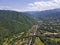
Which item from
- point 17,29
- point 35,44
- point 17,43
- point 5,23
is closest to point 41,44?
point 35,44

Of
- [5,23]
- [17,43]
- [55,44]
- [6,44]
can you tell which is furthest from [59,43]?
[5,23]

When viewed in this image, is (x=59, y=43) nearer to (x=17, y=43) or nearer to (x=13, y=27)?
(x=17, y=43)

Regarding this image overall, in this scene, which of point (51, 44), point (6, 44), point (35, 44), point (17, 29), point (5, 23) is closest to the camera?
point (51, 44)

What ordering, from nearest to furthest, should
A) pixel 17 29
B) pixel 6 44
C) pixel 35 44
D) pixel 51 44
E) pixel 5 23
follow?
1. pixel 51 44
2. pixel 35 44
3. pixel 6 44
4. pixel 17 29
5. pixel 5 23

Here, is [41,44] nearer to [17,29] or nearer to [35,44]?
[35,44]

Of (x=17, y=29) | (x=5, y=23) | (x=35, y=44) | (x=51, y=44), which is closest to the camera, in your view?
(x=51, y=44)

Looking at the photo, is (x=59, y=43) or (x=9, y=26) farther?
(x=9, y=26)

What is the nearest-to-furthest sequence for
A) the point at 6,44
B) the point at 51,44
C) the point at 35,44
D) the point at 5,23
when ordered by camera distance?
the point at 51,44, the point at 35,44, the point at 6,44, the point at 5,23

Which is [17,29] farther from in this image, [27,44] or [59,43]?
[59,43]

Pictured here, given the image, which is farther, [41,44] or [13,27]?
[13,27]
